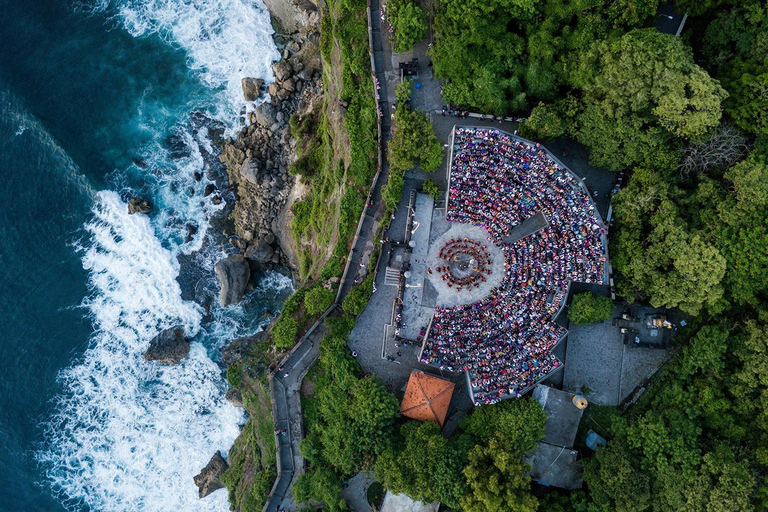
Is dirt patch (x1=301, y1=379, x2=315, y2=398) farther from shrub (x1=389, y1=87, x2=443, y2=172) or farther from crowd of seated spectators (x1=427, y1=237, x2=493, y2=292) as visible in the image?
shrub (x1=389, y1=87, x2=443, y2=172)

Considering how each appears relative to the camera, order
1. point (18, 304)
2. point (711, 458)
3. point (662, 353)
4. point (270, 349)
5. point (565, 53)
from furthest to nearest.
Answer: point (18, 304) < point (270, 349) < point (662, 353) < point (565, 53) < point (711, 458)

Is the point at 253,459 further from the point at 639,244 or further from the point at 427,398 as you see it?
the point at 639,244

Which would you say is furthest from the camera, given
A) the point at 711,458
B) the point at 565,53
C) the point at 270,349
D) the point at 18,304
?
the point at 18,304

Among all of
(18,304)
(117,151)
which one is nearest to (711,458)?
(117,151)

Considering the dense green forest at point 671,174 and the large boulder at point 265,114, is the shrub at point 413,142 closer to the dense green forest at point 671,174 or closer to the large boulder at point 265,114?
the dense green forest at point 671,174

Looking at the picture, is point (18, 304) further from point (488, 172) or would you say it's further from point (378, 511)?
point (488, 172)

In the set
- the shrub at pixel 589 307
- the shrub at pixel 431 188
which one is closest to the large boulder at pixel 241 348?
the shrub at pixel 431 188

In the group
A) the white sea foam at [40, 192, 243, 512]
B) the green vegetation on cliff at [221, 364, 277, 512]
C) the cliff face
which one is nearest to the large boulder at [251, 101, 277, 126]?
the cliff face

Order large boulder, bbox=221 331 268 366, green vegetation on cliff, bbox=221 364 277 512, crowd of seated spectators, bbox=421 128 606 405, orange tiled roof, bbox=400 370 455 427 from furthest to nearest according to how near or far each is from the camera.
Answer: large boulder, bbox=221 331 268 366
green vegetation on cliff, bbox=221 364 277 512
orange tiled roof, bbox=400 370 455 427
crowd of seated spectators, bbox=421 128 606 405

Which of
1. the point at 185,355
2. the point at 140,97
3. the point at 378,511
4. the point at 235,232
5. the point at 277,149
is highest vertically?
the point at 140,97
